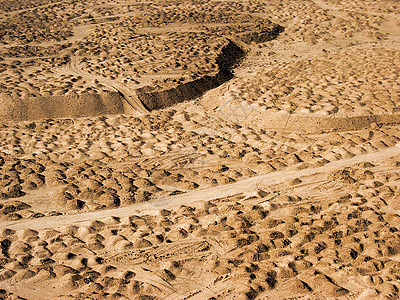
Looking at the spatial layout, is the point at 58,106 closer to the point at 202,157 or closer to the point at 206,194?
the point at 202,157

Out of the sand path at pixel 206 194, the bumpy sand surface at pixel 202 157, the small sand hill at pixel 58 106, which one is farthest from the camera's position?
the small sand hill at pixel 58 106

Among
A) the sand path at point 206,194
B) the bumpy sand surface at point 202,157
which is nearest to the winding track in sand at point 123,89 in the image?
the bumpy sand surface at point 202,157

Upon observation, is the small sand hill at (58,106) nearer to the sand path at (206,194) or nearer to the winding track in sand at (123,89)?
the winding track in sand at (123,89)

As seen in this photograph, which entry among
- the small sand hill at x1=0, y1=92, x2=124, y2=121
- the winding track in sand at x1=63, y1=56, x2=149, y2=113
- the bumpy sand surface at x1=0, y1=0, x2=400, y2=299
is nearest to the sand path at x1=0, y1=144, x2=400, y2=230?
the bumpy sand surface at x1=0, y1=0, x2=400, y2=299

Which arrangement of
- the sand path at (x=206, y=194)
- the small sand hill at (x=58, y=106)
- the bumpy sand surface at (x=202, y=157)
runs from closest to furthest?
1. the bumpy sand surface at (x=202, y=157)
2. the sand path at (x=206, y=194)
3. the small sand hill at (x=58, y=106)

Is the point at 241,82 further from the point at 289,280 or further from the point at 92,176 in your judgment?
the point at 289,280

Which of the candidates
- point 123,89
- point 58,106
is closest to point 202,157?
point 123,89

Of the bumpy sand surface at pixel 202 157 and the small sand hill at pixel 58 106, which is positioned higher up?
the bumpy sand surface at pixel 202 157

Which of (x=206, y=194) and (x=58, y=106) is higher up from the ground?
(x=206, y=194)
